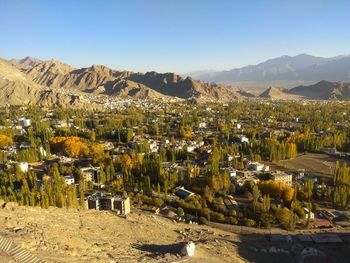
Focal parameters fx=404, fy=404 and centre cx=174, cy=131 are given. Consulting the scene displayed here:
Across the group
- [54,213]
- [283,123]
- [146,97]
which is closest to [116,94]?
[146,97]

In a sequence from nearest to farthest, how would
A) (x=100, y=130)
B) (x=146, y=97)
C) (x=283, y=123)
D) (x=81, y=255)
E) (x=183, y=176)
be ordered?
(x=81, y=255), (x=183, y=176), (x=100, y=130), (x=283, y=123), (x=146, y=97)

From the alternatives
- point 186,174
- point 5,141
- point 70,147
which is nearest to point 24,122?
point 5,141

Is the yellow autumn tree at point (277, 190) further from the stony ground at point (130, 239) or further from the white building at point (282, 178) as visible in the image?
the stony ground at point (130, 239)

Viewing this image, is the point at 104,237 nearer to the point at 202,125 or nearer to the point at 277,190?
the point at 277,190

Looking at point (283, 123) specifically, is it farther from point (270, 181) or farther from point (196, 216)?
point (196, 216)

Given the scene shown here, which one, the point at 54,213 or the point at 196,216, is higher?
the point at 54,213

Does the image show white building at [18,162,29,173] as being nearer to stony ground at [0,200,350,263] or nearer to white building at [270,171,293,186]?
stony ground at [0,200,350,263]
